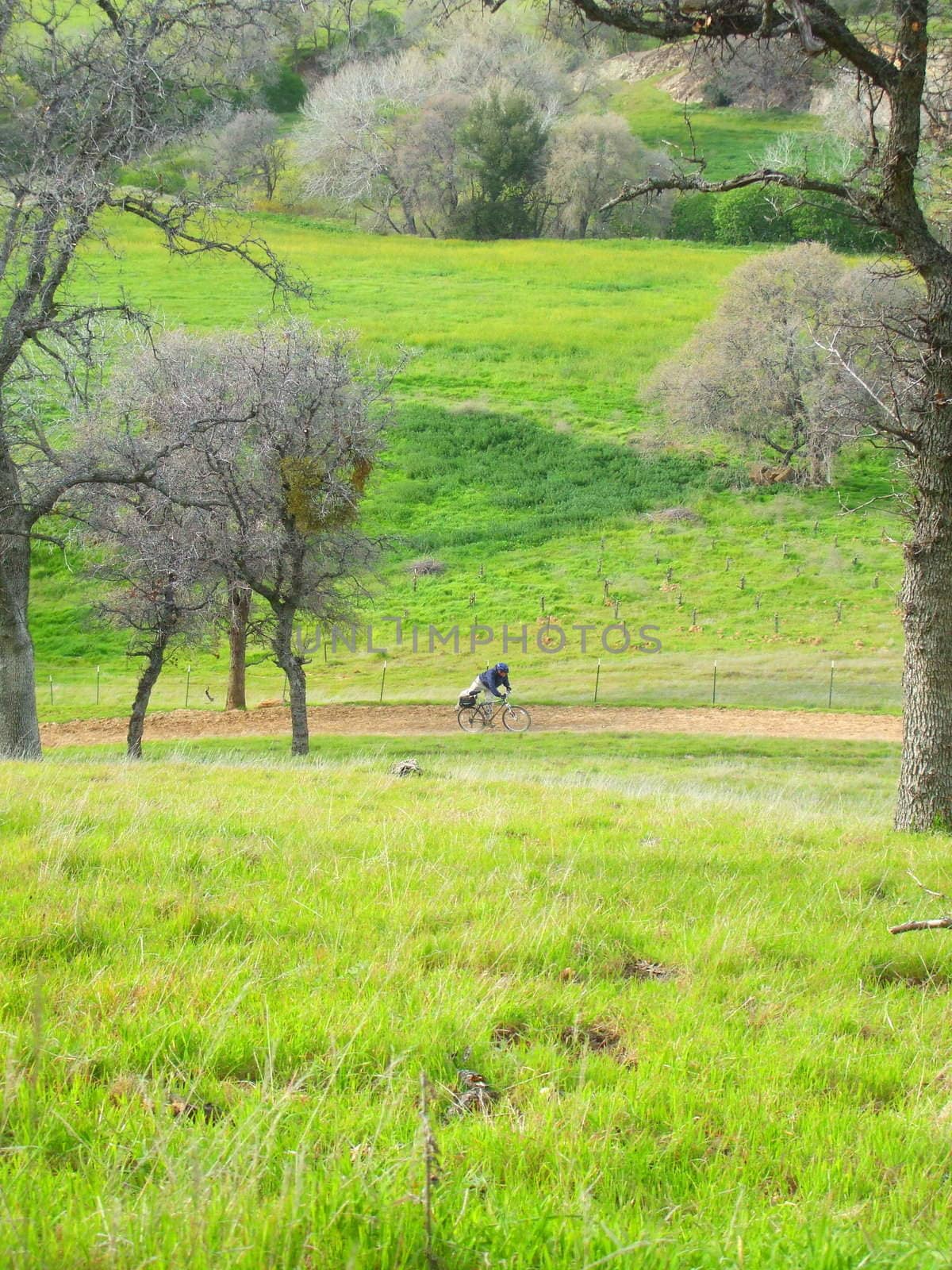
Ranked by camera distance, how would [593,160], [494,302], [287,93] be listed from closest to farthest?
[494,302], [593,160], [287,93]

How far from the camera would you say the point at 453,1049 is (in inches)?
120

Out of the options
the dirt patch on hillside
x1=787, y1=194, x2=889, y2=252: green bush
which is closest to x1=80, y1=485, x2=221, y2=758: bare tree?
the dirt patch on hillside

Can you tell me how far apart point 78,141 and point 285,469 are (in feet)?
31.0

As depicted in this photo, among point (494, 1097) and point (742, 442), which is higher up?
point (742, 442)

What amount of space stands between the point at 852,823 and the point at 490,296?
202 ft

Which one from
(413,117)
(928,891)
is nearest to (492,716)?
(928,891)

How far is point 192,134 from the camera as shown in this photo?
13469 mm

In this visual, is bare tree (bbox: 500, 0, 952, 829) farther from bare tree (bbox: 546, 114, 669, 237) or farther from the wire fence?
bare tree (bbox: 546, 114, 669, 237)

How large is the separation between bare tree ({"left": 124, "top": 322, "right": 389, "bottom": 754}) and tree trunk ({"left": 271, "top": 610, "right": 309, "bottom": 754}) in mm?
24

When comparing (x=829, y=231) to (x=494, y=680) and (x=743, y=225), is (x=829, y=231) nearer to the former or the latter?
(x=743, y=225)

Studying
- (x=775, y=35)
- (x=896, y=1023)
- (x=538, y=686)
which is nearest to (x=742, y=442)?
(x=538, y=686)

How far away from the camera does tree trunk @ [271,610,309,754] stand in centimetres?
2194

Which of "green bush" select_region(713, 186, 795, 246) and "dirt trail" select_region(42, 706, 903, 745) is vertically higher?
"green bush" select_region(713, 186, 795, 246)

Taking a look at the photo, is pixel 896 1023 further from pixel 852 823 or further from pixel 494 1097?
pixel 852 823
